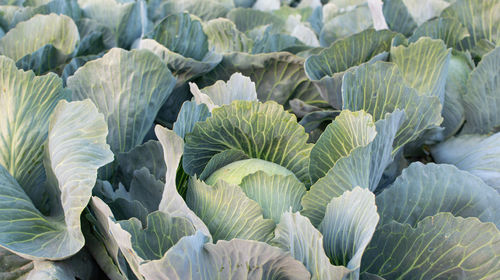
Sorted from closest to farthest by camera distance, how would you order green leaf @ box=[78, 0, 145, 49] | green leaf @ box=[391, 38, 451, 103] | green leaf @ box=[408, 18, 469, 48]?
1. green leaf @ box=[391, 38, 451, 103]
2. green leaf @ box=[408, 18, 469, 48]
3. green leaf @ box=[78, 0, 145, 49]

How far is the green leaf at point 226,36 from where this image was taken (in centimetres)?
188

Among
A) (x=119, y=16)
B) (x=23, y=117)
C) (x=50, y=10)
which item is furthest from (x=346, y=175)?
(x=50, y=10)

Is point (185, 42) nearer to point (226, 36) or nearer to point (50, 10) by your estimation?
point (226, 36)

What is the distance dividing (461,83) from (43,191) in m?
1.40

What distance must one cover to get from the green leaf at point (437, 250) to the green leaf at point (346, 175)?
13 centimetres

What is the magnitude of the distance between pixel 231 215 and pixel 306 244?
181 mm

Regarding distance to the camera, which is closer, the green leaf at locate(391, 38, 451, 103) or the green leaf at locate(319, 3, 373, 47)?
the green leaf at locate(391, 38, 451, 103)

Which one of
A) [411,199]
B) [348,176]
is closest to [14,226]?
[348,176]

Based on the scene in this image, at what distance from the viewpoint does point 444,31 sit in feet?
5.97

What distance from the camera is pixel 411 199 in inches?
45.1

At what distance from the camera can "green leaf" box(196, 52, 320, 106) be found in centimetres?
163

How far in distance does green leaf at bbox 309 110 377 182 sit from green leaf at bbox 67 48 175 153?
0.56 m

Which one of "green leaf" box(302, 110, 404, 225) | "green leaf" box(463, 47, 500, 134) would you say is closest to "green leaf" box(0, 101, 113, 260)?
"green leaf" box(302, 110, 404, 225)

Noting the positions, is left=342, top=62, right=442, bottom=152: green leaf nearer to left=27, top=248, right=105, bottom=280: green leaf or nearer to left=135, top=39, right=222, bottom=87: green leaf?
left=135, top=39, right=222, bottom=87: green leaf
